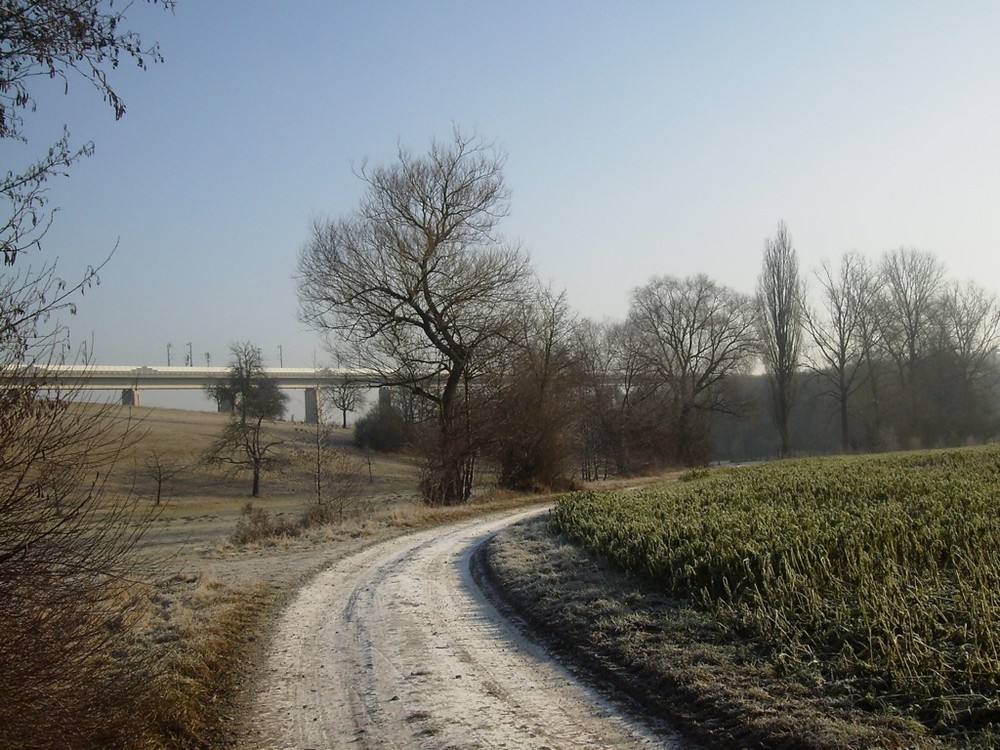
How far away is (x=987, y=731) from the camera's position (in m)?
5.17

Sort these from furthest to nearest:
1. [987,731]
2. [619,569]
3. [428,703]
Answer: [619,569] → [428,703] → [987,731]

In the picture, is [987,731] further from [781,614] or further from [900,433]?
[900,433]

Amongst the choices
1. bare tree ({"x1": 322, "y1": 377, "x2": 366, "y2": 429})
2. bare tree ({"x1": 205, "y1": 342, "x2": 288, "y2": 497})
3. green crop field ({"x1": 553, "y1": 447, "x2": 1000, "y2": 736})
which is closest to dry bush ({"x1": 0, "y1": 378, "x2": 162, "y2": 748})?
green crop field ({"x1": 553, "y1": 447, "x2": 1000, "y2": 736})

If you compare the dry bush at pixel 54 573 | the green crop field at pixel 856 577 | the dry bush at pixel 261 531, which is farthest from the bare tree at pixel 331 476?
the dry bush at pixel 54 573

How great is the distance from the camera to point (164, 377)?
7931cm

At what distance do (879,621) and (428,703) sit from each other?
161 inches

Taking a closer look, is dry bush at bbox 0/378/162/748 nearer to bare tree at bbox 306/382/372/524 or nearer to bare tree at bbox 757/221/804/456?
bare tree at bbox 306/382/372/524

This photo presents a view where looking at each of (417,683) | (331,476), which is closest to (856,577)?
(417,683)

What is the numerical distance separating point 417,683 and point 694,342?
6182 centimetres

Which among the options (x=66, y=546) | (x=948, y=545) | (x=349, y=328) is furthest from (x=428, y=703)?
(x=349, y=328)

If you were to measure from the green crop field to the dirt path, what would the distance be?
192 cm

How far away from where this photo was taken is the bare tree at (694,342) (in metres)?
62.3

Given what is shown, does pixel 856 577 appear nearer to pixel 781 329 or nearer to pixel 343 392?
pixel 343 392

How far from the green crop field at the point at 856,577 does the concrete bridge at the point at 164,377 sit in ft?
20.4
